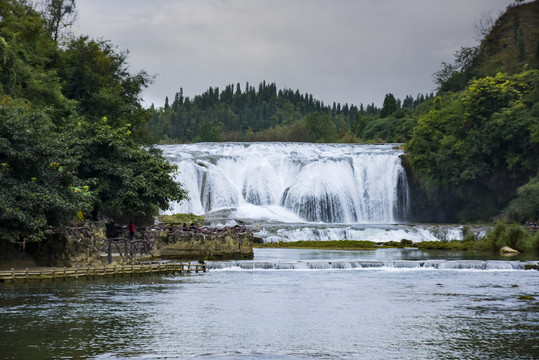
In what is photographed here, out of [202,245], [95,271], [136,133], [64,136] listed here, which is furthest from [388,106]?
[95,271]

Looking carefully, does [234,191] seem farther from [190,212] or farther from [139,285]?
[139,285]

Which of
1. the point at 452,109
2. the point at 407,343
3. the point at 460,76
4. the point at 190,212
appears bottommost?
the point at 407,343

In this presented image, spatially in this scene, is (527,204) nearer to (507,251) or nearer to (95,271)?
(507,251)

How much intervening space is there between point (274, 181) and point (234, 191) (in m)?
4.36

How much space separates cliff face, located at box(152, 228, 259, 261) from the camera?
34.2m

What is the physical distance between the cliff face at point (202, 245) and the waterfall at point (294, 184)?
1857 centimetres

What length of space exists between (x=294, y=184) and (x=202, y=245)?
2755 cm

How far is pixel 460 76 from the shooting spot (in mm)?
87875

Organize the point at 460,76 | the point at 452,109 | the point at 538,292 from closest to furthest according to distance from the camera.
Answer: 1. the point at 538,292
2. the point at 452,109
3. the point at 460,76

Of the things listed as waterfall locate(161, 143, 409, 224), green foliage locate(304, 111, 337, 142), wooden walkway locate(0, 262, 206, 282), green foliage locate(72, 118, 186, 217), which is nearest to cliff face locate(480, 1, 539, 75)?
waterfall locate(161, 143, 409, 224)

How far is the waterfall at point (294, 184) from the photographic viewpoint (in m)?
59.6

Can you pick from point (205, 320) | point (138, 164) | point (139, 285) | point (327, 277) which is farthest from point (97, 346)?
point (138, 164)

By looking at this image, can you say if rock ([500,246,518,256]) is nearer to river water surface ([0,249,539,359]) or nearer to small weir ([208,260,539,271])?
small weir ([208,260,539,271])

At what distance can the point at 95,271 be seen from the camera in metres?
26.9
